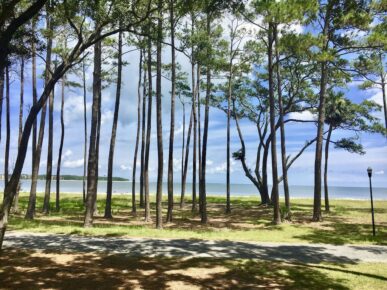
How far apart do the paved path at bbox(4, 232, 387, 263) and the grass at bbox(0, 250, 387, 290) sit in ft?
2.18

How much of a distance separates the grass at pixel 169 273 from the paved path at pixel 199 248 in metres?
0.67

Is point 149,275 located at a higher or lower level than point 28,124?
lower

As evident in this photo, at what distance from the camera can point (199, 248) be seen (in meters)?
11.6

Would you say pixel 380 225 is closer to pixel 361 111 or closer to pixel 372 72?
pixel 372 72

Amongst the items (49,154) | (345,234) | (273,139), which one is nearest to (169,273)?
(345,234)

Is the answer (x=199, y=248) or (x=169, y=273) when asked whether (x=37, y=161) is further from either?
(x=169, y=273)

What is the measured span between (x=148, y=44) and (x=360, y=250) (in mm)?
14580

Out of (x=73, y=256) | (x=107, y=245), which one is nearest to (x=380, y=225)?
(x=107, y=245)

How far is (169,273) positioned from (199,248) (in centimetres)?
289

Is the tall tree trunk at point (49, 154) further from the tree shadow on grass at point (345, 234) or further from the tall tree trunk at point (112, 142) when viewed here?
the tree shadow on grass at point (345, 234)

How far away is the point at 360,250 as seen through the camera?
12.2m

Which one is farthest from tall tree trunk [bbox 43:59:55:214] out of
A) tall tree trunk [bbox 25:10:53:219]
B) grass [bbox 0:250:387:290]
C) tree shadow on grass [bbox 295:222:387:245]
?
tree shadow on grass [bbox 295:222:387:245]

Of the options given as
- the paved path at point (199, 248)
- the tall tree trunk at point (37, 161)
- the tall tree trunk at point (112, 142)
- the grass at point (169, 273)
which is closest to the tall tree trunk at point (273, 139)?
the paved path at point (199, 248)

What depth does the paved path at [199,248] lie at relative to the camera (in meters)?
10.8
